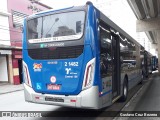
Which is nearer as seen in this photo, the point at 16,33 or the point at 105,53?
the point at 105,53

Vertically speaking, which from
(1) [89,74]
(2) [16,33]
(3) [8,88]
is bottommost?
(3) [8,88]

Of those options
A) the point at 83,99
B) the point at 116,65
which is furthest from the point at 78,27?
the point at 116,65

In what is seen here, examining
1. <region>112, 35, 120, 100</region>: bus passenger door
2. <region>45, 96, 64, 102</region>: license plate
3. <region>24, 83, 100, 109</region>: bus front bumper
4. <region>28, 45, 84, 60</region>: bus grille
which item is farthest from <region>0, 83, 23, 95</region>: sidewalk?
<region>24, 83, 100, 109</region>: bus front bumper

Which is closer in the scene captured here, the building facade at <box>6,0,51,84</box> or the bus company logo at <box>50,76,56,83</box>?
the bus company logo at <box>50,76,56,83</box>

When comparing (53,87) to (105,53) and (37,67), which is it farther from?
(105,53)

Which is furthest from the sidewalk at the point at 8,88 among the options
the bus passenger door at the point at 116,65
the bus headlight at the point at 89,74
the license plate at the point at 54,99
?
the bus headlight at the point at 89,74

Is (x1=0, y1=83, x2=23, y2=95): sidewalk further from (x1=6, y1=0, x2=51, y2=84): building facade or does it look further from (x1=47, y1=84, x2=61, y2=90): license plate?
(x1=47, y1=84, x2=61, y2=90): license plate

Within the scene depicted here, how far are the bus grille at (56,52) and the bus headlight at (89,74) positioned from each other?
1.36 feet

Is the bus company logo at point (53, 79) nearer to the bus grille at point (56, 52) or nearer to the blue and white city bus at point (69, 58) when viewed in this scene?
the blue and white city bus at point (69, 58)

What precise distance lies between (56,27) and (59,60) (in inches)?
38.3

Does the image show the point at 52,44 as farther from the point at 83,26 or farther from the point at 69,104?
the point at 69,104

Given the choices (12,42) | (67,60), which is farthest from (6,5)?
(67,60)

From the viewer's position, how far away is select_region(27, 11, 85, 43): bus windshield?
20.5ft

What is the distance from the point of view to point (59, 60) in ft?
20.9
